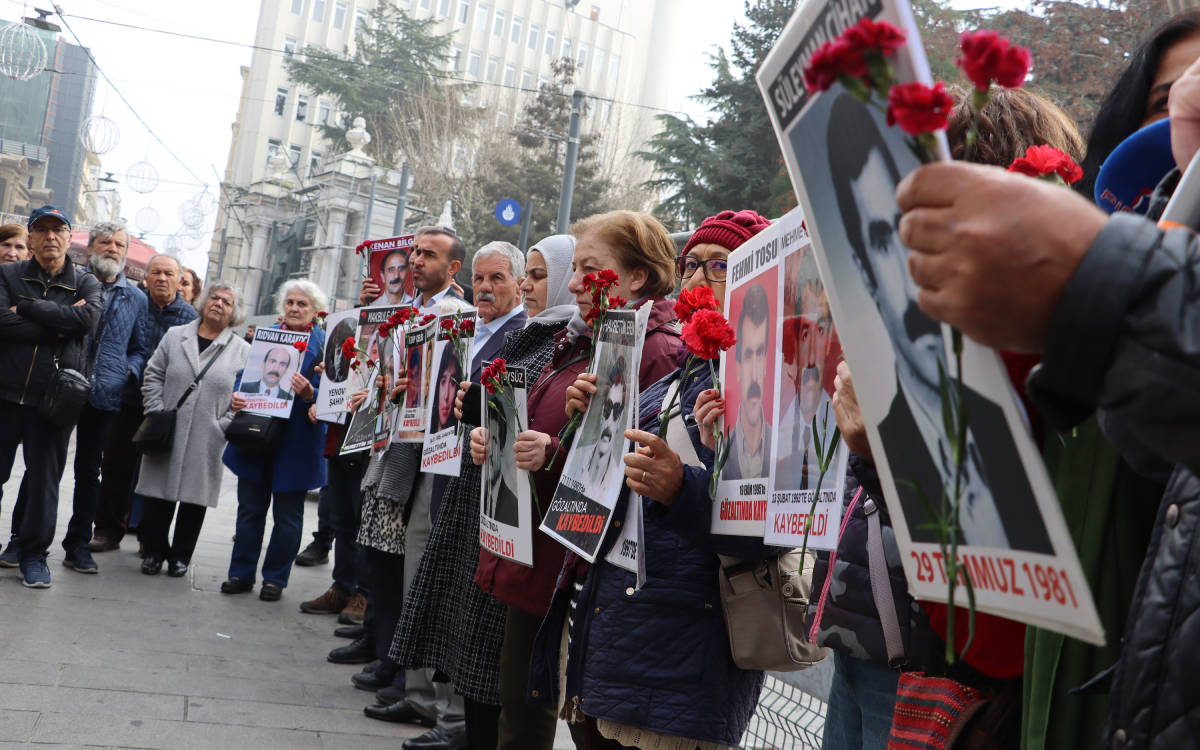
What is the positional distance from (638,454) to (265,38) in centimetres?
7707

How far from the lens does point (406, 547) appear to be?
545cm

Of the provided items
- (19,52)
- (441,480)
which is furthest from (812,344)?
(19,52)

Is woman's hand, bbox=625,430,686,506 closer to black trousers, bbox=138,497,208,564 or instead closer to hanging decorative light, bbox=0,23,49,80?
black trousers, bbox=138,497,208,564

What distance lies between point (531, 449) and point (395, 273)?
3.87 m

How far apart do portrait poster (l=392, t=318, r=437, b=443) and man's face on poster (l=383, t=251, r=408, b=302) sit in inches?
68.6

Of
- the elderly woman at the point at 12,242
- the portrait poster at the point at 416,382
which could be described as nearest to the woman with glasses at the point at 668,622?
the portrait poster at the point at 416,382

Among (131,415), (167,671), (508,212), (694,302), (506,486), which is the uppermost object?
(508,212)

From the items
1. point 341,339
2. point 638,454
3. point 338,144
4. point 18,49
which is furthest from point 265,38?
point 638,454

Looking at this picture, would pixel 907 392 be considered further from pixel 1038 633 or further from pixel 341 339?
pixel 341 339

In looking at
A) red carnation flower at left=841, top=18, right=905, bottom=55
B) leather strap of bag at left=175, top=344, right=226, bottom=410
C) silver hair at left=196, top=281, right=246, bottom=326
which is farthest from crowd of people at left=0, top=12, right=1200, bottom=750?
silver hair at left=196, top=281, right=246, bottom=326

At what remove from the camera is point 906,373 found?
1.12 m

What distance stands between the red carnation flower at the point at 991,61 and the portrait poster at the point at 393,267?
6.34 m

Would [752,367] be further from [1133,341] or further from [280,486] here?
[280,486]

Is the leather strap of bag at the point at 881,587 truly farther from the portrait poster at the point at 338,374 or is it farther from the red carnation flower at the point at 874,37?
the portrait poster at the point at 338,374
